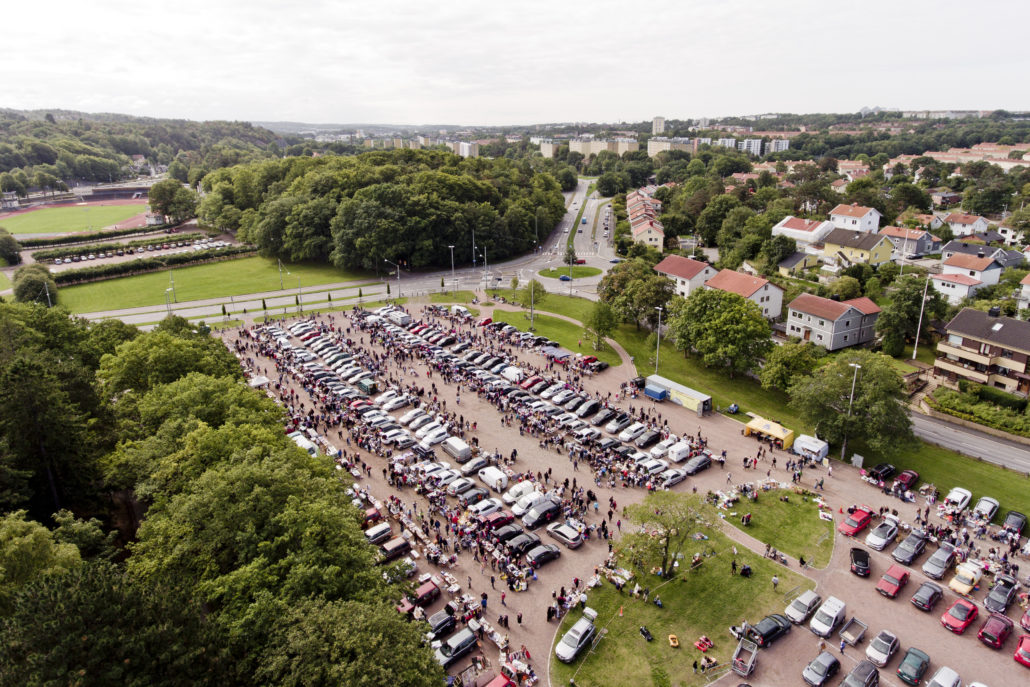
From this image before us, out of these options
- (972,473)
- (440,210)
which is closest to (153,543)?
(972,473)

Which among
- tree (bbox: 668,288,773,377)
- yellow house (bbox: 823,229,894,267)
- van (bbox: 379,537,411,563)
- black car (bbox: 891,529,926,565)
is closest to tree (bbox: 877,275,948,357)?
tree (bbox: 668,288,773,377)

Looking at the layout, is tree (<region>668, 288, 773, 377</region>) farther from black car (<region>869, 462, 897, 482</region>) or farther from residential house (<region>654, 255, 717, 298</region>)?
residential house (<region>654, 255, 717, 298</region>)

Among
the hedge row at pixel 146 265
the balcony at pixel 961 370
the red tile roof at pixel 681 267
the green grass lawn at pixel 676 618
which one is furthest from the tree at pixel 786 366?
the hedge row at pixel 146 265

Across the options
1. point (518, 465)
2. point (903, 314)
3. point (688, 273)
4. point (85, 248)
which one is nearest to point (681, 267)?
point (688, 273)

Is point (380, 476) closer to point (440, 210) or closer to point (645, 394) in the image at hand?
point (645, 394)

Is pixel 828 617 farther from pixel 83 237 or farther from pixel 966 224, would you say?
pixel 83 237
